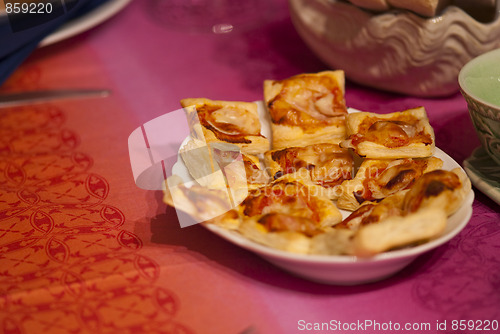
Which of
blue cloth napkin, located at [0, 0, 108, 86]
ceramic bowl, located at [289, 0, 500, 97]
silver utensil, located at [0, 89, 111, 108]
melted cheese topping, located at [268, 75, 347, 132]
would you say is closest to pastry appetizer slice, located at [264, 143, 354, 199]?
melted cheese topping, located at [268, 75, 347, 132]

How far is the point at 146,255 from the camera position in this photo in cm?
97

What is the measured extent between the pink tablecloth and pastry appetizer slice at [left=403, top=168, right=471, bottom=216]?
115mm

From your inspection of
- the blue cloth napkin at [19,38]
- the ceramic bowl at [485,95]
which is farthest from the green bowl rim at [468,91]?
the blue cloth napkin at [19,38]

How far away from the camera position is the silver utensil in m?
1.54

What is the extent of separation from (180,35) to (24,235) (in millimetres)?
1056

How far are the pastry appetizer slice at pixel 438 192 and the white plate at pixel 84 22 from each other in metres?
1.24

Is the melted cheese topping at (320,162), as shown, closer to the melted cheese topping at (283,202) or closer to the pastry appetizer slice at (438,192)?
the melted cheese topping at (283,202)

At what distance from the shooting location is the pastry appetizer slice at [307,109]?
46.4 inches

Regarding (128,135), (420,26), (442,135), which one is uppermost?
(420,26)

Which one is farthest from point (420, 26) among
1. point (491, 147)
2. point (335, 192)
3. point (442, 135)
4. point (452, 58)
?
point (335, 192)

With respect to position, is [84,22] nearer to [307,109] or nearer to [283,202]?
[307,109]

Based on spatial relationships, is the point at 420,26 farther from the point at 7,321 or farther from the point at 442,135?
the point at 7,321

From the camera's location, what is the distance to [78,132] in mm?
1404

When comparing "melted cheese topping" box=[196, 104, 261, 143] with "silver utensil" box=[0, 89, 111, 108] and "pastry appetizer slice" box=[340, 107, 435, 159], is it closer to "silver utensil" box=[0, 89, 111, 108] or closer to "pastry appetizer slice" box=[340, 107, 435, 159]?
"pastry appetizer slice" box=[340, 107, 435, 159]
